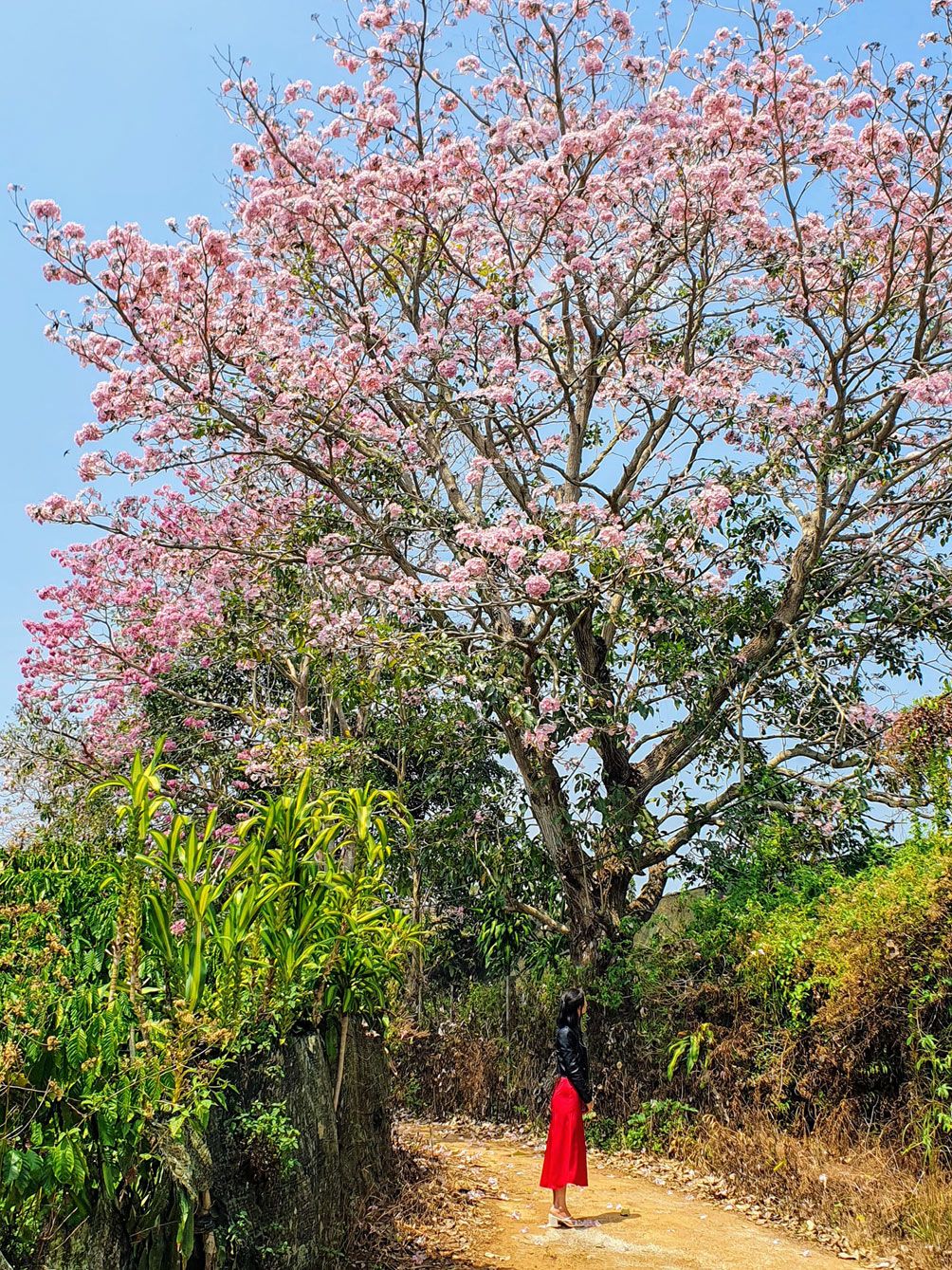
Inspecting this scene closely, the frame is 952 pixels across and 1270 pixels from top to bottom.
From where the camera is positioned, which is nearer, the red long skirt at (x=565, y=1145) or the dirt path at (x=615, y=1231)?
the dirt path at (x=615, y=1231)

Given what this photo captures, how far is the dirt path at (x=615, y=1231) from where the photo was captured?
5.79 m

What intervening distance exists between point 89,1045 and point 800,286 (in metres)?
8.48

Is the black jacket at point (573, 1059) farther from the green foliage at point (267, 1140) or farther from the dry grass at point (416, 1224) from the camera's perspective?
the green foliage at point (267, 1140)

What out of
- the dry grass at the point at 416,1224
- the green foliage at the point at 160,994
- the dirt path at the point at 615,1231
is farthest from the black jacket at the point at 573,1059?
the green foliage at the point at 160,994

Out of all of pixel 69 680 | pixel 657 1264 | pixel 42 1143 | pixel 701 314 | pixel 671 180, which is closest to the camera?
pixel 42 1143

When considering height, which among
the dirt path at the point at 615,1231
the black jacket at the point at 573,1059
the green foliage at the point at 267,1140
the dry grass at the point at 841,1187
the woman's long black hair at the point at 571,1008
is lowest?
the dirt path at the point at 615,1231

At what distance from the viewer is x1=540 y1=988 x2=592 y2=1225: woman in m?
6.50

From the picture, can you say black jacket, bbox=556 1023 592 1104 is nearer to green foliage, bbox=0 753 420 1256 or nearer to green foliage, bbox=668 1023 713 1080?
green foliage, bbox=668 1023 713 1080

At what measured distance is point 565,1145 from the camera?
21.5 ft

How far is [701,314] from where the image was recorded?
979 cm

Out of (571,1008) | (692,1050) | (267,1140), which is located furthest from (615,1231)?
(267,1140)

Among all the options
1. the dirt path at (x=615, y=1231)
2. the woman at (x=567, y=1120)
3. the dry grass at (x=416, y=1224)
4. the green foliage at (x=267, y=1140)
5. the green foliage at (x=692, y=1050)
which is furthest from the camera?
the green foliage at (x=692, y=1050)

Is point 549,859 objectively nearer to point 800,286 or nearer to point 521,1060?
point 521,1060

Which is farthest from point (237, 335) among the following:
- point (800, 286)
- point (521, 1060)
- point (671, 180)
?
point (521, 1060)
